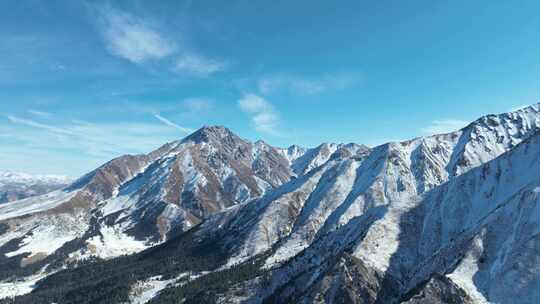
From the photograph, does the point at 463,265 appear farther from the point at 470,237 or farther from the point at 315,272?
the point at 315,272

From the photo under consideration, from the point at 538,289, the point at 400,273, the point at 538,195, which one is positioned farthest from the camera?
the point at 400,273

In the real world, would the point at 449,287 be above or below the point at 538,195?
below

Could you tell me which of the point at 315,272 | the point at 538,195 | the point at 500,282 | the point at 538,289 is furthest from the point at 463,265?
the point at 315,272

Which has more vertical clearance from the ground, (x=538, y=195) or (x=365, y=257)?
(x=538, y=195)

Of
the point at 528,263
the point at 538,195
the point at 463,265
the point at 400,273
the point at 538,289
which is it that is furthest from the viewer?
the point at 400,273

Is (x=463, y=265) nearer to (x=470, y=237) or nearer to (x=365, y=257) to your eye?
(x=470, y=237)

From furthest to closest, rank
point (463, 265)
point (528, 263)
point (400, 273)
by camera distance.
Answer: point (400, 273) < point (463, 265) < point (528, 263)

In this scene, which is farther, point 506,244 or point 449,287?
point 506,244

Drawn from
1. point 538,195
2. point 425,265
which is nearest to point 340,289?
point 425,265

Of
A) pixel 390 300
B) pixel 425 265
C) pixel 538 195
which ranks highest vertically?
pixel 538 195
